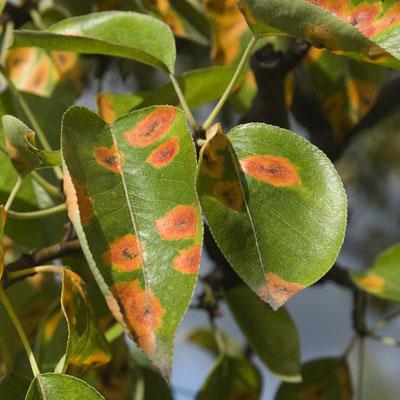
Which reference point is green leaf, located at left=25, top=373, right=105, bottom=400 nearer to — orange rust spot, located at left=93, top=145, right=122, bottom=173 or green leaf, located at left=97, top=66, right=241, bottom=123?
orange rust spot, located at left=93, top=145, right=122, bottom=173

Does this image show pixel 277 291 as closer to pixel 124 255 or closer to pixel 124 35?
pixel 124 255

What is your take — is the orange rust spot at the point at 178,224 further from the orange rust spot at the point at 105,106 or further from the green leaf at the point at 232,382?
the green leaf at the point at 232,382

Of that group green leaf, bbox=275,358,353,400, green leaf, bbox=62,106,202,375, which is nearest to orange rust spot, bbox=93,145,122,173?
green leaf, bbox=62,106,202,375

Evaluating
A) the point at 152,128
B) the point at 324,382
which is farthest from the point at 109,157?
the point at 324,382

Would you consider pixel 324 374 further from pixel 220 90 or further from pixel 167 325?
pixel 167 325

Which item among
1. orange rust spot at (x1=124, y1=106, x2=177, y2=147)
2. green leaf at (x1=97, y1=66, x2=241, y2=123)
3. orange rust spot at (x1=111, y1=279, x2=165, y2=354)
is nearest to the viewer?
orange rust spot at (x1=111, y1=279, x2=165, y2=354)

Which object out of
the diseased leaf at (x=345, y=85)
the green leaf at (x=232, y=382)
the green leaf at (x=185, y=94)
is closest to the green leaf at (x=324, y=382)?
the green leaf at (x=232, y=382)
